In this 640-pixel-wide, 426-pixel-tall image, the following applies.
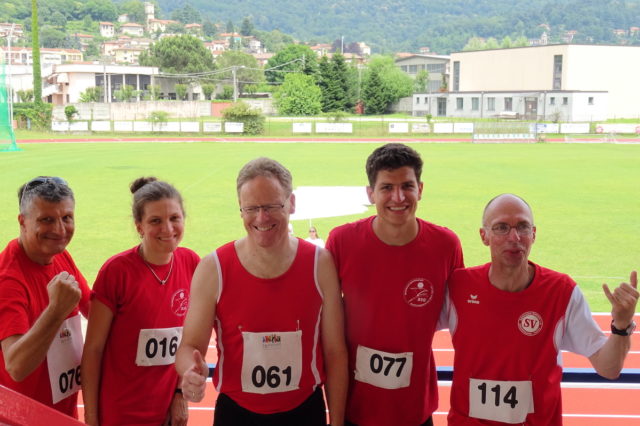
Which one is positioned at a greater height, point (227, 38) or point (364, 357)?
point (227, 38)

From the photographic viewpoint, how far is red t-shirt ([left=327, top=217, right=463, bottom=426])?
7.90 feet

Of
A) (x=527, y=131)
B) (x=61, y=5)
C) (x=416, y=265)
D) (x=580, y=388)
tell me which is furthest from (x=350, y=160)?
(x=61, y=5)

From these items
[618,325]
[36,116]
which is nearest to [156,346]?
[618,325]

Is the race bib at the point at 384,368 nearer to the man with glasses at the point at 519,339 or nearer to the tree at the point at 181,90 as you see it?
the man with glasses at the point at 519,339

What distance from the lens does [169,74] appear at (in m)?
70.0

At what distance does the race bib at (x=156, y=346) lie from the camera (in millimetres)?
2391

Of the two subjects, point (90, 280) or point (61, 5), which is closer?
point (90, 280)

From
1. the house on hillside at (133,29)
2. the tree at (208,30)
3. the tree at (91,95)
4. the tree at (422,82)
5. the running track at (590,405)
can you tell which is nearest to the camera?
the running track at (590,405)

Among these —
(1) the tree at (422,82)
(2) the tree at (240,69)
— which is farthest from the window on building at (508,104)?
(2) the tree at (240,69)

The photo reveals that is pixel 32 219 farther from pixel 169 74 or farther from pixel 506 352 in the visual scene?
pixel 169 74

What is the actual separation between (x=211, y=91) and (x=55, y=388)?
68745mm

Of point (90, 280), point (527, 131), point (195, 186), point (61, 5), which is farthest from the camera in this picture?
point (61, 5)

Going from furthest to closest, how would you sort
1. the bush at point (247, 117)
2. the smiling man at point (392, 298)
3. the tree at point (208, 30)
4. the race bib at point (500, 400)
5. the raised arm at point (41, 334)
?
the tree at point (208, 30), the bush at point (247, 117), the smiling man at point (392, 298), the race bib at point (500, 400), the raised arm at point (41, 334)

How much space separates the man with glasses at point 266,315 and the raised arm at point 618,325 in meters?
0.87
